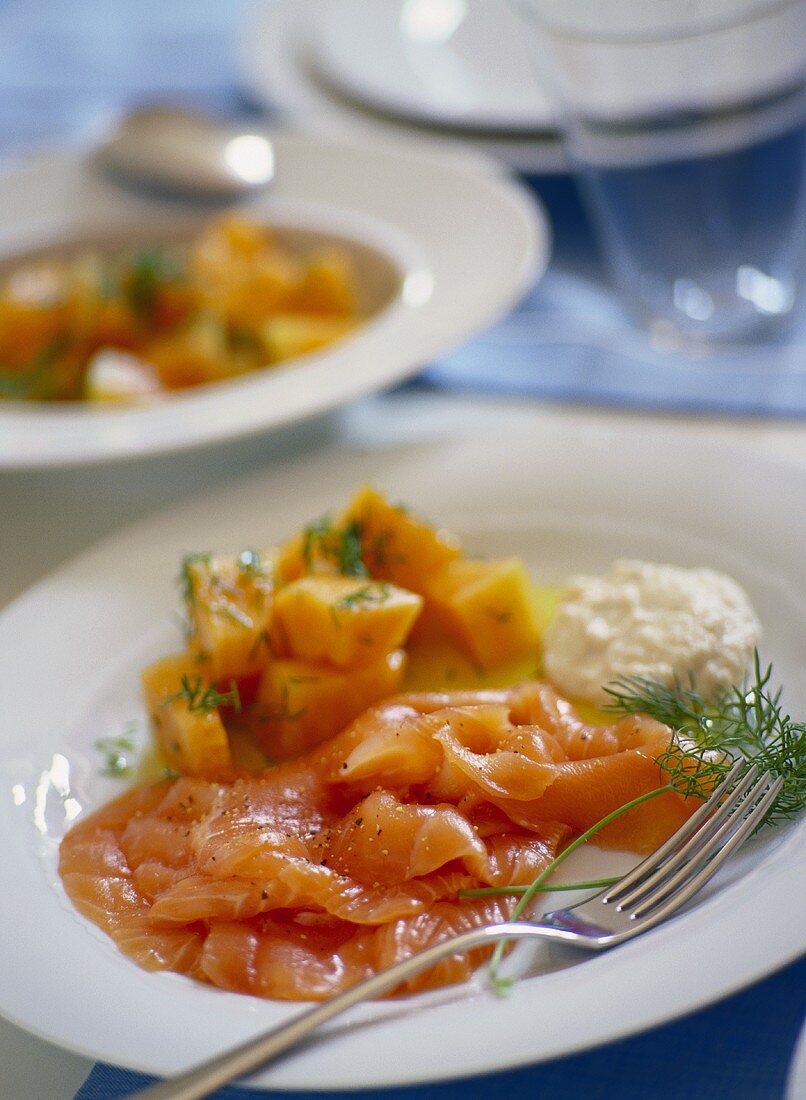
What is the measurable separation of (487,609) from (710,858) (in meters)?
0.65

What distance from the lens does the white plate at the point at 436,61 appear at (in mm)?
3334

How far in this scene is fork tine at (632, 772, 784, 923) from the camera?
138 cm

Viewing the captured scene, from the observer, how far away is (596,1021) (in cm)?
118

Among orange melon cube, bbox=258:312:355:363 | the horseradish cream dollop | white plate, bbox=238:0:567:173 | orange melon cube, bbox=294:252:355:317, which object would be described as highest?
white plate, bbox=238:0:567:173

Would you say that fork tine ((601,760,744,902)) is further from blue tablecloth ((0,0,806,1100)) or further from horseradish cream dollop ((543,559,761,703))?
horseradish cream dollop ((543,559,761,703))

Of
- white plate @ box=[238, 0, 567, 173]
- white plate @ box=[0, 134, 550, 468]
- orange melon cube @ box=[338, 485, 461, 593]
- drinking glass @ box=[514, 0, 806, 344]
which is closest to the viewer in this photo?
orange melon cube @ box=[338, 485, 461, 593]

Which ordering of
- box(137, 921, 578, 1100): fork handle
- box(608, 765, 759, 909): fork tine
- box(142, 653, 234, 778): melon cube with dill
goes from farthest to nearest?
box(142, 653, 234, 778): melon cube with dill, box(608, 765, 759, 909): fork tine, box(137, 921, 578, 1100): fork handle

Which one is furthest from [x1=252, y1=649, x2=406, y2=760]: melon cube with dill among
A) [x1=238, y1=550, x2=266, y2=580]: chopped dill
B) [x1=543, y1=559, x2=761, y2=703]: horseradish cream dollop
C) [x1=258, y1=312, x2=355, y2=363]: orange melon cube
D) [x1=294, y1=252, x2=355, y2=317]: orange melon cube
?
[x1=294, y1=252, x2=355, y2=317]: orange melon cube

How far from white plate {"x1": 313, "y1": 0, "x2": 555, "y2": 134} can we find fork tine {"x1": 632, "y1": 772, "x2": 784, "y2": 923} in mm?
2248

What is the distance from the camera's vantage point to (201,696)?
1.81 metres

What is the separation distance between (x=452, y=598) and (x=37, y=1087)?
981mm

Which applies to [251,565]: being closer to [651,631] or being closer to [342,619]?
[342,619]

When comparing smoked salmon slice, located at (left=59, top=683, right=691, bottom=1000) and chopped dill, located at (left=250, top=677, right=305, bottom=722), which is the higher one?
chopped dill, located at (left=250, top=677, right=305, bottom=722)

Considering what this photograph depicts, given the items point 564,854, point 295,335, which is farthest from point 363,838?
point 295,335
